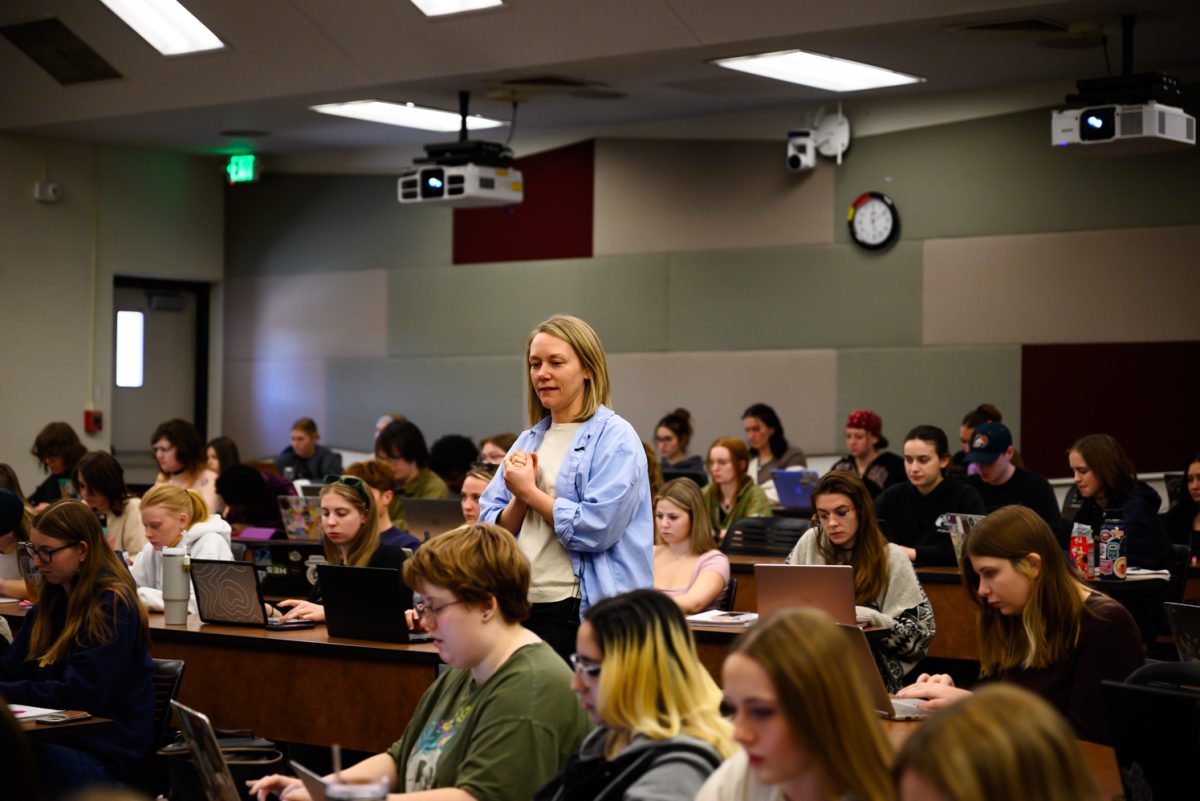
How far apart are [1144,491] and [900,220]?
3540 millimetres

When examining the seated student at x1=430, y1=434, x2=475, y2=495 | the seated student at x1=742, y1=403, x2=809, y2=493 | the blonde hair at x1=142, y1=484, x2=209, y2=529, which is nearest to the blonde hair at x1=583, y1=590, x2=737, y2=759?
the blonde hair at x1=142, y1=484, x2=209, y2=529

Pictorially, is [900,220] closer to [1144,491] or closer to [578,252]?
[578,252]

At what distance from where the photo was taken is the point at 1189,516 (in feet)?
23.1

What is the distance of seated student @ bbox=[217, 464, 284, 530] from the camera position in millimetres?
7402

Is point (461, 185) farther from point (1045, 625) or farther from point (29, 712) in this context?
point (1045, 625)

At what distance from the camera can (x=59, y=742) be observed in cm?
380

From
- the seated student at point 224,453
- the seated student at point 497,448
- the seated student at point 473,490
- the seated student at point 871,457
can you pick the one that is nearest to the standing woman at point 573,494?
the seated student at point 473,490

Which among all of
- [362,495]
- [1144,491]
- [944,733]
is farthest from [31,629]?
[1144,491]

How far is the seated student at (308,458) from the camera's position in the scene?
10695 millimetres

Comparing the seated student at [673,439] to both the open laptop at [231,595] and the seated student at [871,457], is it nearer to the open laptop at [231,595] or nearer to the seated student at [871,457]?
the seated student at [871,457]

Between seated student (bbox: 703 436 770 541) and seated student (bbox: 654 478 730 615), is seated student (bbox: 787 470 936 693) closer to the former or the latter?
seated student (bbox: 654 478 730 615)

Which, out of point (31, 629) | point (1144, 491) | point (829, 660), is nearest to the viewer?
point (829, 660)

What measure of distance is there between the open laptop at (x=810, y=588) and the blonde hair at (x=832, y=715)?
268 centimetres

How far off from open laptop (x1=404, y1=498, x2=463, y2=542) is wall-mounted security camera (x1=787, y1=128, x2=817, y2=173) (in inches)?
150
